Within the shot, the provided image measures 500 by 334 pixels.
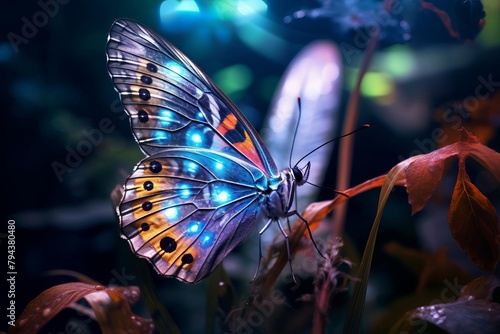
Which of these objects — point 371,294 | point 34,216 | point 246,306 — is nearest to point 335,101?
point 371,294

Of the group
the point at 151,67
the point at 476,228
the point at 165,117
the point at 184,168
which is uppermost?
the point at 151,67

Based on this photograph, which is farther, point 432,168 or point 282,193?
point 282,193

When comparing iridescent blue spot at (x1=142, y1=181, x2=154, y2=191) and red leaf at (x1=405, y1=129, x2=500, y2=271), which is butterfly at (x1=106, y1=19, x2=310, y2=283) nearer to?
iridescent blue spot at (x1=142, y1=181, x2=154, y2=191)

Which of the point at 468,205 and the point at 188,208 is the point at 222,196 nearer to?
the point at 188,208

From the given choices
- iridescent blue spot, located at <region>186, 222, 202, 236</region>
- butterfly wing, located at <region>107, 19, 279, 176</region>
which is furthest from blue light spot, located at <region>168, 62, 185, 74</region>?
iridescent blue spot, located at <region>186, 222, 202, 236</region>

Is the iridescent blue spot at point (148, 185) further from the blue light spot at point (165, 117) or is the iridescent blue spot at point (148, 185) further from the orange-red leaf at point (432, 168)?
the orange-red leaf at point (432, 168)

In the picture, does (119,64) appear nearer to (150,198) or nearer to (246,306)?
(150,198)

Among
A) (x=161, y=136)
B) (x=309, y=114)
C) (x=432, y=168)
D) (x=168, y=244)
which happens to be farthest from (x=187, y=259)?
(x=309, y=114)
